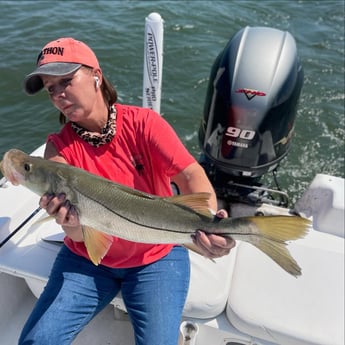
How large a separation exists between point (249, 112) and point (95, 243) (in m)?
1.73

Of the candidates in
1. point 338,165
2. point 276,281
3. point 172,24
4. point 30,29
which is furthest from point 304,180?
point 30,29

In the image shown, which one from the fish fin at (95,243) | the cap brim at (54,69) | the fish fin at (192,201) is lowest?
the fish fin at (95,243)

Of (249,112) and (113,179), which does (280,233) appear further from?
(249,112)

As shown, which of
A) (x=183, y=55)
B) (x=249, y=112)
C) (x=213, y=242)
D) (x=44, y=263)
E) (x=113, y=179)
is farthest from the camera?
(x=183, y=55)

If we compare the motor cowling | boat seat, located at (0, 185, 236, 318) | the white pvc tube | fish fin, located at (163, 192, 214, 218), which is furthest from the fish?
the white pvc tube

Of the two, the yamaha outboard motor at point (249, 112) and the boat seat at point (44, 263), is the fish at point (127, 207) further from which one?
the yamaha outboard motor at point (249, 112)

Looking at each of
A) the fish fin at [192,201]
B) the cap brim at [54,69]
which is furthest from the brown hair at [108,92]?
the fish fin at [192,201]

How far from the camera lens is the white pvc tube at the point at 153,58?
3445mm

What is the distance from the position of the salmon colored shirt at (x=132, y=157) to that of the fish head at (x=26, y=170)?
344 millimetres

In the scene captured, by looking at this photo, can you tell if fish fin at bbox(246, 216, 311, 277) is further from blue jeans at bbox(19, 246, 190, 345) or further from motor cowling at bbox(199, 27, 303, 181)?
motor cowling at bbox(199, 27, 303, 181)

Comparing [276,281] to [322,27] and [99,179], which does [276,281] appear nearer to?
[99,179]

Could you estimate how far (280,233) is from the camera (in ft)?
6.25

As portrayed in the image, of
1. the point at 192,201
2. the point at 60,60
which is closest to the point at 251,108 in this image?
the point at 192,201

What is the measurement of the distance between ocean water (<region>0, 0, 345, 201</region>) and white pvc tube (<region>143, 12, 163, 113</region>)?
7.05 ft
